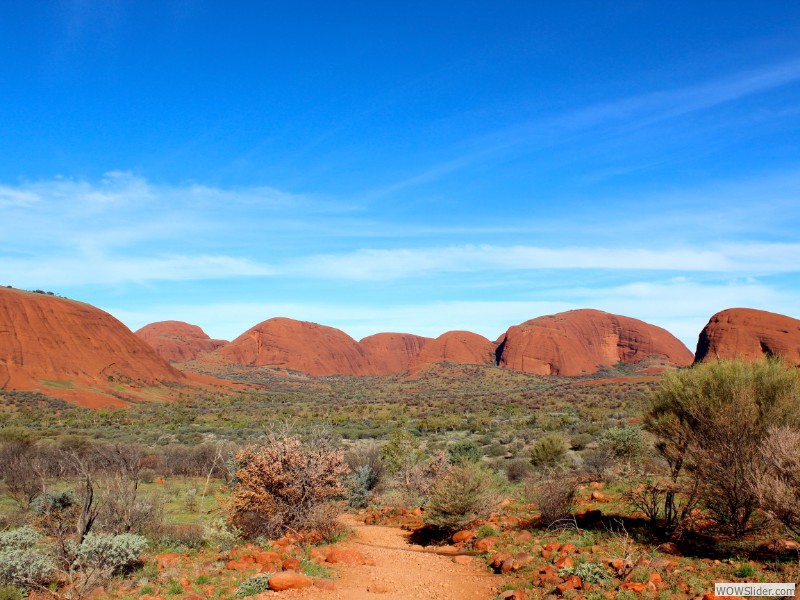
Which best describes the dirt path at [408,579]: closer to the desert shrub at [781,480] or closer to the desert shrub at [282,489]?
the desert shrub at [282,489]

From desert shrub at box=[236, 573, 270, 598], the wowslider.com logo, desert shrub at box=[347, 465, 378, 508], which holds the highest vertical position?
the wowslider.com logo

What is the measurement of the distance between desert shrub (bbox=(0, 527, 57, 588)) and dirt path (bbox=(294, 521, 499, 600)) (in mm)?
4068

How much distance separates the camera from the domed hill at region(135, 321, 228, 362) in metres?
154

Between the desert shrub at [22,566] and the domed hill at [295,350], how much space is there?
121656 mm

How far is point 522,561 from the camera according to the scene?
854 cm

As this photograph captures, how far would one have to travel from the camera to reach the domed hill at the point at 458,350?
4790 inches

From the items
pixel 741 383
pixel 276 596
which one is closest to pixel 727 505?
pixel 741 383

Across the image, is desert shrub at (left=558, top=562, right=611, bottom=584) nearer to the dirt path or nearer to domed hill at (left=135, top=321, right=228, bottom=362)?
the dirt path

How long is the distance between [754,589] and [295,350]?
136m

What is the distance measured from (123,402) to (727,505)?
185 ft

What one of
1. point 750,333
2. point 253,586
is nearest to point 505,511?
point 253,586

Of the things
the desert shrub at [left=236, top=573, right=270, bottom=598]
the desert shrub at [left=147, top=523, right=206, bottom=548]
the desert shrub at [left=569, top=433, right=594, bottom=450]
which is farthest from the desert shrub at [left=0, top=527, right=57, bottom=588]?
the desert shrub at [left=569, top=433, right=594, bottom=450]

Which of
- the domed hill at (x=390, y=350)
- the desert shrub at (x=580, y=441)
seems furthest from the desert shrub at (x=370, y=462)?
the domed hill at (x=390, y=350)

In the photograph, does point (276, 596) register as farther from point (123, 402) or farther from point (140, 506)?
point (123, 402)
